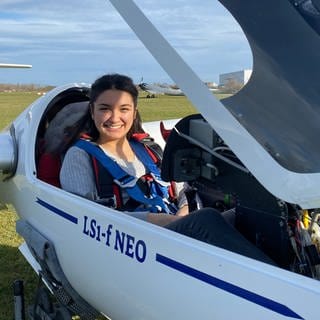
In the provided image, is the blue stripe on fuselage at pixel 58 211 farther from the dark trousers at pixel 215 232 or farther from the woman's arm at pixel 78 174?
the dark trousers at pixel 215 232

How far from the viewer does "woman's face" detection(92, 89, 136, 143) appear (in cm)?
307

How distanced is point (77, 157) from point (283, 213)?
49.3 inches

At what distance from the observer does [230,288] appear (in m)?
1.82

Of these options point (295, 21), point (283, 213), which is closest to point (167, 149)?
point (283, 213)

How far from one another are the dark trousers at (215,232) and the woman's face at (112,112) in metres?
0.81

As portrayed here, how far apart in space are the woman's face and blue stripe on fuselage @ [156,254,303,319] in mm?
1135

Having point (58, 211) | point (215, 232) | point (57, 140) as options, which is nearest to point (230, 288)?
point (215, 232)

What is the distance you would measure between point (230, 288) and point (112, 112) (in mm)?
1487

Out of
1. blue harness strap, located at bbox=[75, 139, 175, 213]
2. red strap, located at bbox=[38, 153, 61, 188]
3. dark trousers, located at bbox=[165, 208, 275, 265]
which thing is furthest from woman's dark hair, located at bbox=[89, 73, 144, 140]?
dark trousers, located at bbox=[165, 208, 275, 265]

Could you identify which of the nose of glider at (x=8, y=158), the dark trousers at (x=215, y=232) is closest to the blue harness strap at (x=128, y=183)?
the dark trousers at (x=215, y=232)

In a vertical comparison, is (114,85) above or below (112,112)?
above

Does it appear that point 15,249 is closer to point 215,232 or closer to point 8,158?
point 8,158

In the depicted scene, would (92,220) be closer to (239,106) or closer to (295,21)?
(239,106)

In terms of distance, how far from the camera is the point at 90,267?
264 cm
